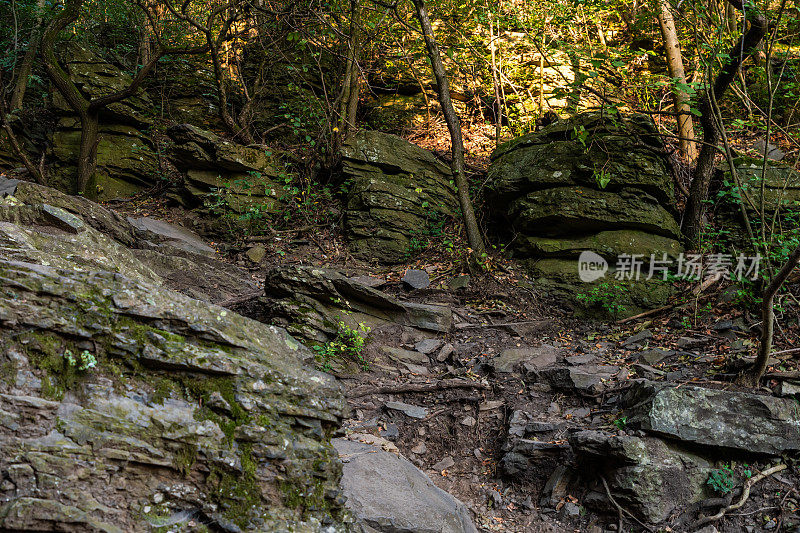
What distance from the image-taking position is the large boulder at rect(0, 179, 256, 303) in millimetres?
2991

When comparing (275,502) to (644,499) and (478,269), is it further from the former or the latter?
(478,269)

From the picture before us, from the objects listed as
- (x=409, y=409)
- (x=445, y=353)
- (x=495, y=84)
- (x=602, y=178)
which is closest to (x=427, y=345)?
(x=445, y=353)

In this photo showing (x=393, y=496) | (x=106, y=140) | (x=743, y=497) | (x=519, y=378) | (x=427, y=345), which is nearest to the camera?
(x=393, y=496)

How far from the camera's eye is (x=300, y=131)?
11.7 metres

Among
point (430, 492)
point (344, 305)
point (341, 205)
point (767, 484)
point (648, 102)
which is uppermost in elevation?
point (648, 102)

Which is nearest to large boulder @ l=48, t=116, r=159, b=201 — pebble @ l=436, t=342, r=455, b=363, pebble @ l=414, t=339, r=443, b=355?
pebble @ l=414, t=339, r=443, b=355

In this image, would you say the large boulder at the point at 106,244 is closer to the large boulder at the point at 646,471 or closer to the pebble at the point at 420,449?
the pebble at the point at 420,449

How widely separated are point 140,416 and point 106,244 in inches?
121

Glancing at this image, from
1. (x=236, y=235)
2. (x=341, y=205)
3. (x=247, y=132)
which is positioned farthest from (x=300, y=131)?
(x=236, y=235)

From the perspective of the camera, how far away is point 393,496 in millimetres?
3518

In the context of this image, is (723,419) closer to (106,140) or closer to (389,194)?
(389,194)

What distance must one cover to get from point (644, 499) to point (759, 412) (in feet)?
4.28

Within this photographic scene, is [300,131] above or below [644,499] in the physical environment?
above

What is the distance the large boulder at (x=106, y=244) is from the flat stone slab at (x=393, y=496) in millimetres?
2156
